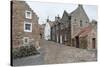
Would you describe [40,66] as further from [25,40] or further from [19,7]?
[19,7]

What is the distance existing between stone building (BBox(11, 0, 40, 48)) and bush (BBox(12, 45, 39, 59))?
0.04 m

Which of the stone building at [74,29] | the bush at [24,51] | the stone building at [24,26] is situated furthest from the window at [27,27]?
the stone building at [74,29]

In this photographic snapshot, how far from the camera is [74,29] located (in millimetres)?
2545

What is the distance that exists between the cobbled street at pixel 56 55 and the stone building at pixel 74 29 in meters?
0.07

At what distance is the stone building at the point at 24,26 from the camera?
2158mm

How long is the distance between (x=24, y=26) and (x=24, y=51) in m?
0.29

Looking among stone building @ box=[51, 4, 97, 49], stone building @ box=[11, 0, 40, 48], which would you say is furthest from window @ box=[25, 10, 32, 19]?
stone building @ box=[51, 4, 97, 49]

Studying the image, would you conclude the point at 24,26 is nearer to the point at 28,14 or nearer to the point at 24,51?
the point at 28,14

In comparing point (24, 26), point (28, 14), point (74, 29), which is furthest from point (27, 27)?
point (74, 29)

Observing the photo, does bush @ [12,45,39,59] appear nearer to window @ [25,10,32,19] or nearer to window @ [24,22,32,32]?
window @ [24,22,32,32]

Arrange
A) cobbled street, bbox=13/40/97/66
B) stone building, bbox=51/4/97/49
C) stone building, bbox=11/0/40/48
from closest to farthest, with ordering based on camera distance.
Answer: stone building, bbox=11/0/40/48, cobbled street, bbox=13/40/97/66, stone building, bbox=51/4/97/49

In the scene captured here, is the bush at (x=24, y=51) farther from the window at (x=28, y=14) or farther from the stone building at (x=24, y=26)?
the window at (x=28, y=14)

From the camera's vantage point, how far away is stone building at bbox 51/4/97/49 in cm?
245

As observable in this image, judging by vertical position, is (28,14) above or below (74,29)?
above
